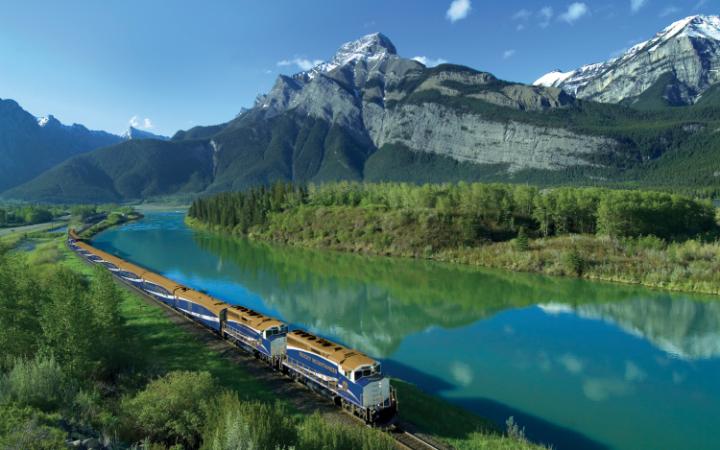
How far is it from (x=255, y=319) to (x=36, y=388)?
1669cm

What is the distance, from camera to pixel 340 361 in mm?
25250

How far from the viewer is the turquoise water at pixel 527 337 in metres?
28.8

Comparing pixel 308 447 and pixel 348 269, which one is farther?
pixel 348 269

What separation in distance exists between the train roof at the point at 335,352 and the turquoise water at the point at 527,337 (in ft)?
30.7

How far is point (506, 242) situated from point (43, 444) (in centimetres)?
8396

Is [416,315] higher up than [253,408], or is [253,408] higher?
[253,408]

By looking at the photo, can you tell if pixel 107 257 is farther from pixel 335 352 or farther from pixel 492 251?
pixel 492 251

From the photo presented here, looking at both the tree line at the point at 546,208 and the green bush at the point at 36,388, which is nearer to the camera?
the green bush at the point at 36,388

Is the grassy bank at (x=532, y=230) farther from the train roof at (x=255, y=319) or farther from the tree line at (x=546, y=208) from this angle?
the train roof at (x=255, y=319)

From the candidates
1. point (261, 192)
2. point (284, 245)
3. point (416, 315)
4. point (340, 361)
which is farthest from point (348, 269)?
point (261, 192)

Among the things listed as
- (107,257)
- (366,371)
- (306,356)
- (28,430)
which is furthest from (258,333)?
(107,257)

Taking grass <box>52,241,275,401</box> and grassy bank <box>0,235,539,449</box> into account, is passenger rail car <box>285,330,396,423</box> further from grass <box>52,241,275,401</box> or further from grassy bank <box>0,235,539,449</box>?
grass <box>52,241,275,401</box>

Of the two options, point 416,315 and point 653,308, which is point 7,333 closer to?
point 416,315

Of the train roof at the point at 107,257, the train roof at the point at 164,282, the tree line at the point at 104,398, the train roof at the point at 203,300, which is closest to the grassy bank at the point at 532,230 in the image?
the train roof at the point at 107,257
